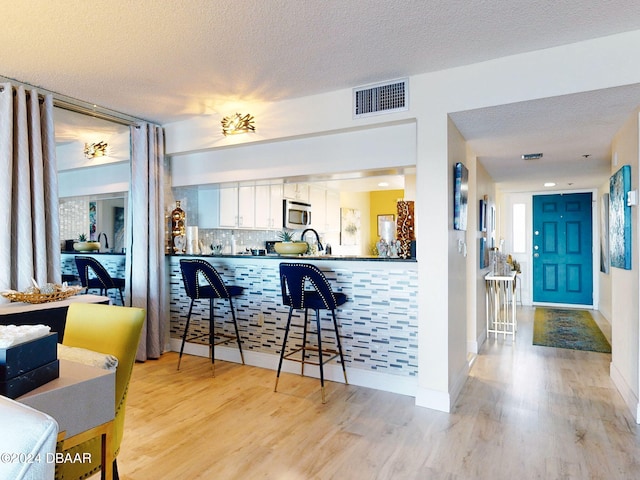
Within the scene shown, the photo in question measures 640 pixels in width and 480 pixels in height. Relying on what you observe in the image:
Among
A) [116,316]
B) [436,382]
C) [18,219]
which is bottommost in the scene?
[436,382]

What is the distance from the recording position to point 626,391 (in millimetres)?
2920

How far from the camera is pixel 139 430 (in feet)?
8.07

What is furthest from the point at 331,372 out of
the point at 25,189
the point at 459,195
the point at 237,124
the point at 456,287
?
the point at 25,189

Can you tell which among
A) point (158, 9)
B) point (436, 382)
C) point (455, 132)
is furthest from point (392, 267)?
point (158, 9)

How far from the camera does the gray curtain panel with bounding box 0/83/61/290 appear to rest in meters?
2.82

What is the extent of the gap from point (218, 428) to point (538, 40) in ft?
9.95

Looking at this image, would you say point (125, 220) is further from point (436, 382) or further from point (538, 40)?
point (538, 40)

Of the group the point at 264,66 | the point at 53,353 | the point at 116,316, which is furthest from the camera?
the point at 264,66

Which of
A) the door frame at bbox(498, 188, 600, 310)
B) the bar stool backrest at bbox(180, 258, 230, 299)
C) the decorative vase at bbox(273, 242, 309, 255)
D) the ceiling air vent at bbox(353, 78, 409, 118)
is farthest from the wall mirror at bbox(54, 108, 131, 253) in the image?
the door frame at bbox(498, 188, 600, 310)

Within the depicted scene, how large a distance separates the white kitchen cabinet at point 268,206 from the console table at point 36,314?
293 cm

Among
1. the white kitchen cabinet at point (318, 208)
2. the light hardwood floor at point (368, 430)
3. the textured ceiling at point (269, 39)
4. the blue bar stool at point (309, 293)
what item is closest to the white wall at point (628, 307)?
the light hardwood floor at point (368, 430)

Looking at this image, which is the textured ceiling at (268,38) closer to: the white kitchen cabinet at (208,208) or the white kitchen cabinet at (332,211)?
the white kitchen cabinet at (208,208)

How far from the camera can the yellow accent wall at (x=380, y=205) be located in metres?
8.25

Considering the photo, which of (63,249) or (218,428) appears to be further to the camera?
(63,249)
